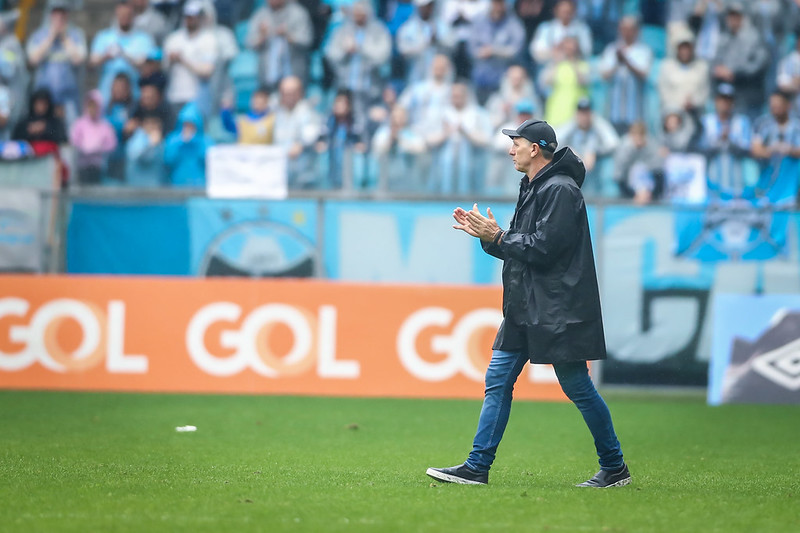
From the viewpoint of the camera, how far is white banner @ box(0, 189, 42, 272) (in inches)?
550

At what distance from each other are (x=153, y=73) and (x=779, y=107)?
9.12 meters

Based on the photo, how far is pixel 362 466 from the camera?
314 inches

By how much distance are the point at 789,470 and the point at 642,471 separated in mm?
1072

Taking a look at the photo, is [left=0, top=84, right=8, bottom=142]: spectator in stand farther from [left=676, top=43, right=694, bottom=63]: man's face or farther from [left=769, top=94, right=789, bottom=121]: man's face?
[left=769, top=94, right=789, bottom=121]: man's face

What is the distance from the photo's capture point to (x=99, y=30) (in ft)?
61.8

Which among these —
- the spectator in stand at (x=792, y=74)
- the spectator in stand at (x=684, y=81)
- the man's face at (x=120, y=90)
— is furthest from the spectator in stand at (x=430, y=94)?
the spectator in stand at (x=792, y=74)

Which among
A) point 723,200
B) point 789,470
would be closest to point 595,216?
point 723,200

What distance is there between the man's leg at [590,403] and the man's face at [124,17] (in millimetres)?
13191

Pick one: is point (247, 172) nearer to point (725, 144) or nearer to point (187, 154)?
point (187, 154)

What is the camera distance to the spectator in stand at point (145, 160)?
50.3ft

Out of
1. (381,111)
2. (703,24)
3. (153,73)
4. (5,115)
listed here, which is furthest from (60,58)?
(703,24)

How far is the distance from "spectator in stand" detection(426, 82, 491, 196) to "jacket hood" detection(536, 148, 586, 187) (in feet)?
24.3

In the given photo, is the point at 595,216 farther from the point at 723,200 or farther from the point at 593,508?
the point at 593,508

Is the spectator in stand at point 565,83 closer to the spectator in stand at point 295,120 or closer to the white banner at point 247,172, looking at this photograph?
the spectator in stand at point 295,120
